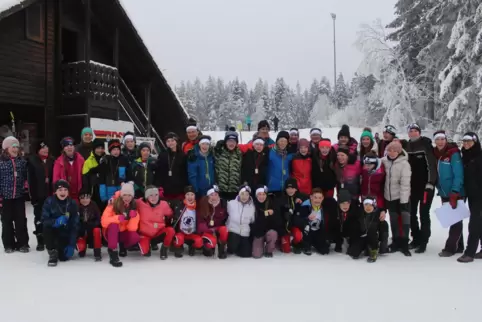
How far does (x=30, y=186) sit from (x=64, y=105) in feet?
23.5

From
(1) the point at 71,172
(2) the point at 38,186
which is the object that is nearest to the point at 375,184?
(1) the point at 71,172

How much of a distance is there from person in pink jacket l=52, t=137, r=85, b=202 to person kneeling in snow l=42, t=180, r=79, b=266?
61 centimetres

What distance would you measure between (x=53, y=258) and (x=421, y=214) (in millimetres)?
5364

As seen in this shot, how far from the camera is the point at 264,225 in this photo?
6.41 metres

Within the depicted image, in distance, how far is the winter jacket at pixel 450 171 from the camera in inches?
246

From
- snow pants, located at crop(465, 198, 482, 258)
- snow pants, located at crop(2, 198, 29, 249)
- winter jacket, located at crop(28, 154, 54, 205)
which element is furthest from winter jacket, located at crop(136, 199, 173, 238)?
snow pants, located at crop(465, 198, 482, 258)

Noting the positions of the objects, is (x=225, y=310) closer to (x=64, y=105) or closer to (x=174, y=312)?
(x=174, y=312)

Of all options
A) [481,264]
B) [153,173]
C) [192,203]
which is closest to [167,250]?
[192,203]

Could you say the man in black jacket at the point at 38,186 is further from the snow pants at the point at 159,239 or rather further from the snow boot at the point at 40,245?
the snow pants at the point at 159,239

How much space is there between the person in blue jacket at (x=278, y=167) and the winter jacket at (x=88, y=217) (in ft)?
8.74

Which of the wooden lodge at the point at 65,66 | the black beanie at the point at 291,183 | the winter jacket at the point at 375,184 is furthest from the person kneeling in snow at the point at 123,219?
the wooden lodge at the point at 65,66

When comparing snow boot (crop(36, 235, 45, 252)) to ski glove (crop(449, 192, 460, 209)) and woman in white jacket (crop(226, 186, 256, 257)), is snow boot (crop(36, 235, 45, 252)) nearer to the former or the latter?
woman in white jacket (crop(226, 186, 256, 257))

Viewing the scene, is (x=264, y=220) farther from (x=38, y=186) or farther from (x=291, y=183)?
(x=38, y=186)

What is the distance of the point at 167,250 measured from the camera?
6285 mm
